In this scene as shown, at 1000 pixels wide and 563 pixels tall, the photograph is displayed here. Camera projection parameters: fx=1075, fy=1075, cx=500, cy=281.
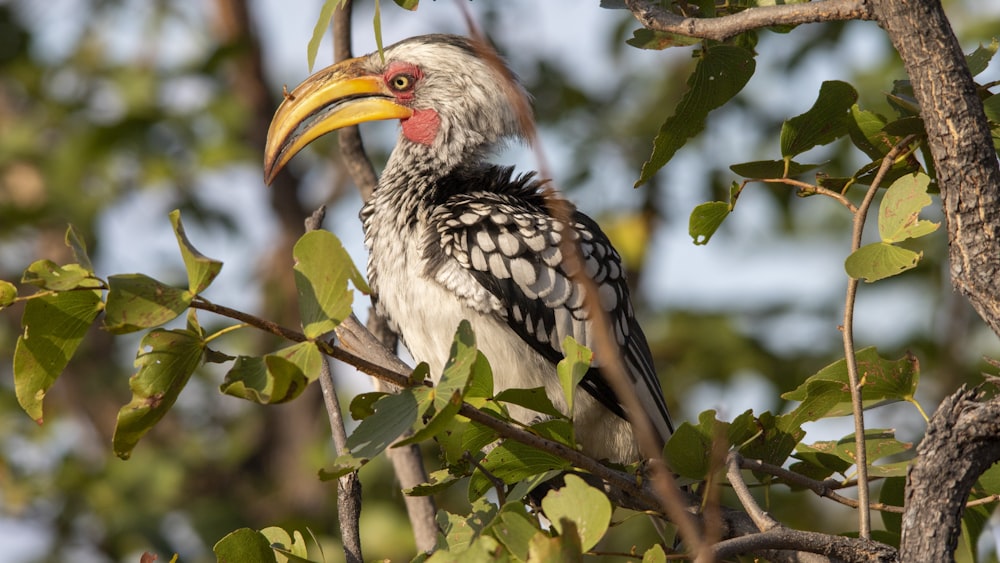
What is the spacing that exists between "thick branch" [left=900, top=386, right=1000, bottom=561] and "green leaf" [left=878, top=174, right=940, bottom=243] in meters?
0.32

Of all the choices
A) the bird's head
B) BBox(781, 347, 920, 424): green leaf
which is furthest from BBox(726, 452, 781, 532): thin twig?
the bird's head

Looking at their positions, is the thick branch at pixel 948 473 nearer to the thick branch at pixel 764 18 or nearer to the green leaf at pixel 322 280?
the thick branch at pixel 764 18

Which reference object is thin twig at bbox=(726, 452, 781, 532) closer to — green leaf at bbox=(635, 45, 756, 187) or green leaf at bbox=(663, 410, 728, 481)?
green leaf at bbox=(663, 410, 728, 481)

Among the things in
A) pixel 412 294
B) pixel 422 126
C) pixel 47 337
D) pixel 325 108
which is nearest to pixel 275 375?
pixel 47 337

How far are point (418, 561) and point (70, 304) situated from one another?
64 centimetres

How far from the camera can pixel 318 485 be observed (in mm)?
Answer: 6234

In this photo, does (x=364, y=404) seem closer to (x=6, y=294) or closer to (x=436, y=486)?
(x=436, y=486)

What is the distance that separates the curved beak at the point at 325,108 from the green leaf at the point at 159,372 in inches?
58.6

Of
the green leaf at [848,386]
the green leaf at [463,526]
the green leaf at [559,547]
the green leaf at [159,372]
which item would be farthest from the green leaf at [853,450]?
the green leaf at [159,372]

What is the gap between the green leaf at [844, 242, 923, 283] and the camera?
175 cm

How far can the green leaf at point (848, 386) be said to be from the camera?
1897mm

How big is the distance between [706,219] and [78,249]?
1.10 meters

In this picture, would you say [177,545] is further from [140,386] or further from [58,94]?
[140,386]

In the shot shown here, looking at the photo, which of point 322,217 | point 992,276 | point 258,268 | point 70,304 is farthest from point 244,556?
point 258,268
